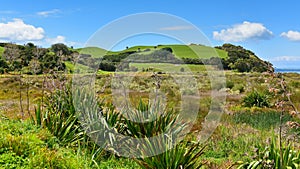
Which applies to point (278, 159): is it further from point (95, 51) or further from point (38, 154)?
point (95, 51)

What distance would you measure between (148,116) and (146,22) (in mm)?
2073

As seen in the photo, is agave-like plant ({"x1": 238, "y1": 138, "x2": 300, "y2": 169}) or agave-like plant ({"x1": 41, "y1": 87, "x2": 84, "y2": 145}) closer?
agave-like plant ({"x1": 238, "y1": 138, "x2": 300, "y2": 169})

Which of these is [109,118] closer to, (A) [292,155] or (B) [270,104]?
(A) [292,155]

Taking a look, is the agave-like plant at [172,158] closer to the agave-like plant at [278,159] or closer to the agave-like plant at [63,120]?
the agave-like plant at [278,159]

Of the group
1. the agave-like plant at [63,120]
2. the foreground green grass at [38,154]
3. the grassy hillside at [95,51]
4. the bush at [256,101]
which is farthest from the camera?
the bush at [256,101]

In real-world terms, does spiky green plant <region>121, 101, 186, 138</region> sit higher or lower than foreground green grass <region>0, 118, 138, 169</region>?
higher

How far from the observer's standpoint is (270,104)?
1894cm

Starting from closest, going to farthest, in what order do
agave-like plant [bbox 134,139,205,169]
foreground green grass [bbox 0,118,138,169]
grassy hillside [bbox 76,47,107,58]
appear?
foreground green grass [bbox 0,118,138,169]
agave-like plant [bbox 134,139,205,169]
grassy hillside [bbox 76,47,107,58]

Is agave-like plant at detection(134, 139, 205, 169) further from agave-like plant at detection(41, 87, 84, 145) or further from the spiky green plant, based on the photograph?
agave-like plant at detection(41, 87, 84, 145)

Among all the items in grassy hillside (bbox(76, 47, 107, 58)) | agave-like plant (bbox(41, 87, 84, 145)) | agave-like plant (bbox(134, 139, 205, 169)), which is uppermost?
grassy hillside (bbox(76, 47, 107, 58))

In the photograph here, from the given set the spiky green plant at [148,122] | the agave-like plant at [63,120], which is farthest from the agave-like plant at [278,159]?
the agave-like plant at [63,120]

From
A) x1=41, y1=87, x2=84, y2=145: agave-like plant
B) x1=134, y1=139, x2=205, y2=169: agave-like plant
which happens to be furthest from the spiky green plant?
x1=41, y1=87, x2=84, y2=145: agave-like plant

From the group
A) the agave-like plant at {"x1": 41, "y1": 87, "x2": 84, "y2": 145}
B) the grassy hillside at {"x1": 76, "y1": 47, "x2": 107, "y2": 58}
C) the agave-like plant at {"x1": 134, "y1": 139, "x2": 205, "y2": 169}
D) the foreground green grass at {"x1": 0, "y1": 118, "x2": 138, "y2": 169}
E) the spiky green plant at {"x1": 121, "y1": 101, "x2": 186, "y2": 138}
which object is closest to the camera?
the foreground green grass at {"x1": 0, "y1": 118, "x2": 138, "y2": 169}

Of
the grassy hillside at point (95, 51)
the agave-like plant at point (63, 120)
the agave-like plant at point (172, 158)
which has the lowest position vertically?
the agave-like plant at point (172, 158)
